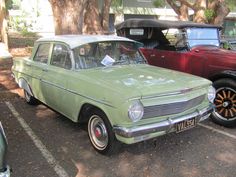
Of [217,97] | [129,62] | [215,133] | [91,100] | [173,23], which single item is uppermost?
[173,23]

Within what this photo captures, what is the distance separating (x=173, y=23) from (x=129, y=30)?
4.62 ft

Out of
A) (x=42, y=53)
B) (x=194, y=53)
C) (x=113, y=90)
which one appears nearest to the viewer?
(x=113, y=90)

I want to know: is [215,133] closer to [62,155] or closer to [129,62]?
[129,62]

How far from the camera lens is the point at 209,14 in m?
13.9

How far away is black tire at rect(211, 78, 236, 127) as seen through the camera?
18.4 ft

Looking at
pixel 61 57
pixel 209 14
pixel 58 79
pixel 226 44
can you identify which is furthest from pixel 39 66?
pixel 209 14

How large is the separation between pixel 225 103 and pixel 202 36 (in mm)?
1855

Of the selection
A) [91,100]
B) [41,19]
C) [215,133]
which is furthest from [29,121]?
[41,19]

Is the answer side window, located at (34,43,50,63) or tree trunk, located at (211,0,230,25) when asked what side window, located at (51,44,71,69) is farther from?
tree trunk, located at (211,0,230,25)

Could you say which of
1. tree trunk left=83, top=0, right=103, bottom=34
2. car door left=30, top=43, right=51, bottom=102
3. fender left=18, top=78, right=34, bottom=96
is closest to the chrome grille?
car door left=30, top=43, right=51, bottom=102

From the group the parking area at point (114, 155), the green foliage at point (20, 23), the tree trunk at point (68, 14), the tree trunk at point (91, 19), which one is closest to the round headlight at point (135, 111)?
the parking area at point (114, 155)

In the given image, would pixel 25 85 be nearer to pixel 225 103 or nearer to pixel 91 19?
pixel 225 103

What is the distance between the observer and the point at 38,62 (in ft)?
19.7

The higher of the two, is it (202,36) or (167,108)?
(202,36)
